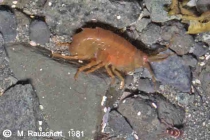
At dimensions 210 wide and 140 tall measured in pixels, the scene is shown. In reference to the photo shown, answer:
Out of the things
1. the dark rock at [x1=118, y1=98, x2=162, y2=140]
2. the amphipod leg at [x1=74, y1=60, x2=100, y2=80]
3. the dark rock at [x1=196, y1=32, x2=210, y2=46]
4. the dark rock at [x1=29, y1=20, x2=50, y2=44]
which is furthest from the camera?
the dark rock at [x1=196, y1=32, x2=210, y2=46]

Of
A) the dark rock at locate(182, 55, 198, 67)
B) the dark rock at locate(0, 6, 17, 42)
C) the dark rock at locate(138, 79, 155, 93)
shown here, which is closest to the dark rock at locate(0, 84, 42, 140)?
the dark rock at locate(0, 6, 17, 42)

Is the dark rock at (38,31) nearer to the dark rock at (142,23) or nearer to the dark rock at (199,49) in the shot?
the dark rock at (142,23)

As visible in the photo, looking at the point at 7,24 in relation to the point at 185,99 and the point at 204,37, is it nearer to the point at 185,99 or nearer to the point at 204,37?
the point at 185,99

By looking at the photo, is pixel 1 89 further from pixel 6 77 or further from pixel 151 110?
pixel 151 110

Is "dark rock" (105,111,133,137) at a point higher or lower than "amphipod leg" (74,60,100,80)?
lower

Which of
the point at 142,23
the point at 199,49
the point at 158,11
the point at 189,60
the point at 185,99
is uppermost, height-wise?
the point at 158,11

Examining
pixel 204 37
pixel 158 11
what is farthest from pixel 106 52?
pixel 204 37

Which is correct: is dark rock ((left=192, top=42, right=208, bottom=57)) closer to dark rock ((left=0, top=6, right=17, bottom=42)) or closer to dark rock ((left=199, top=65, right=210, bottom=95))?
dark rock ((left=199, top=65, right=210, bottom=95))
